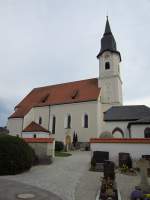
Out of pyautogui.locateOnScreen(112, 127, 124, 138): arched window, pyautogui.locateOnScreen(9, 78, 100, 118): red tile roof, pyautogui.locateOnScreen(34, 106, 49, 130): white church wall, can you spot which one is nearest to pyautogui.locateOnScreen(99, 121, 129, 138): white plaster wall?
pyautogui.locateOnScreen(112, 127, 124, 138): arched window

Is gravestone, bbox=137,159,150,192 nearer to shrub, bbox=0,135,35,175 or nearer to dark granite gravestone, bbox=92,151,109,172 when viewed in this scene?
dark granite gravestone, bbox=92,151,109,172

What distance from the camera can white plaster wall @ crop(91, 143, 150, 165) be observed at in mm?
13812

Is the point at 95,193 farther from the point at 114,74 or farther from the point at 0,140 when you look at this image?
the point at 114,74

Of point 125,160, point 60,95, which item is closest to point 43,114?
point 60,95

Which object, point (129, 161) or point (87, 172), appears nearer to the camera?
point (87, 172)

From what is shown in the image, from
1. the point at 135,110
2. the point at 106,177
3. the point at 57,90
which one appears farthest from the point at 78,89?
the point at 106,177

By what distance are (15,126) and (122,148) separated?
24.6 metres

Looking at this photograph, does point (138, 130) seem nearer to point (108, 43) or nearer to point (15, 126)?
point (108, 43)

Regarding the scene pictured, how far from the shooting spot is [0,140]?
11617 mm

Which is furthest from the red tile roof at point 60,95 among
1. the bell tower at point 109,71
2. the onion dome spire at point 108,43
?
the onion dome spire at point 108,43

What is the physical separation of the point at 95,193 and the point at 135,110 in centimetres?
1993

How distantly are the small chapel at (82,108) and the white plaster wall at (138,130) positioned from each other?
15.0ft

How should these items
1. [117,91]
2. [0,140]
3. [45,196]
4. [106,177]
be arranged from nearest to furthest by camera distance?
[45,196], [106,177], [0,140], [117,91]

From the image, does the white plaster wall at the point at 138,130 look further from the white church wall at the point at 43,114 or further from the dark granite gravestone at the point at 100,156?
the white church wall at the point at 43,114
